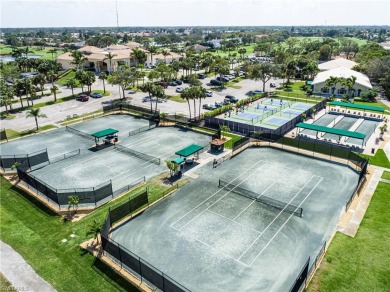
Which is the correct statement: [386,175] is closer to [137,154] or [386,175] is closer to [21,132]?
[137,154]

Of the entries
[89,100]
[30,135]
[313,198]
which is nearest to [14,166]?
[30,135]

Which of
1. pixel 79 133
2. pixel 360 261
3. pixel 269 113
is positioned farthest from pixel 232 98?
pixel 360 261

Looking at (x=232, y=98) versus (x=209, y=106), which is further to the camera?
(x=232, y=98)

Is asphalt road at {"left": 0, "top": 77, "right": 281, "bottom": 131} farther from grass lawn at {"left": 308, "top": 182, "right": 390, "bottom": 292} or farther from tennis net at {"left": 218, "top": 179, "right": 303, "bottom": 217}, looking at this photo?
grass lawn at {"left": 308, "top": 182, "right": 390, "bottom": 292}

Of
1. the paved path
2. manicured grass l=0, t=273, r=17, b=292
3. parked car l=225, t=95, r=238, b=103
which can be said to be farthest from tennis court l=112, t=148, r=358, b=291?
parked car l=225, t=95, r=238, b=103

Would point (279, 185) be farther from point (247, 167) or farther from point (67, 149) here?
point (67, 149)
